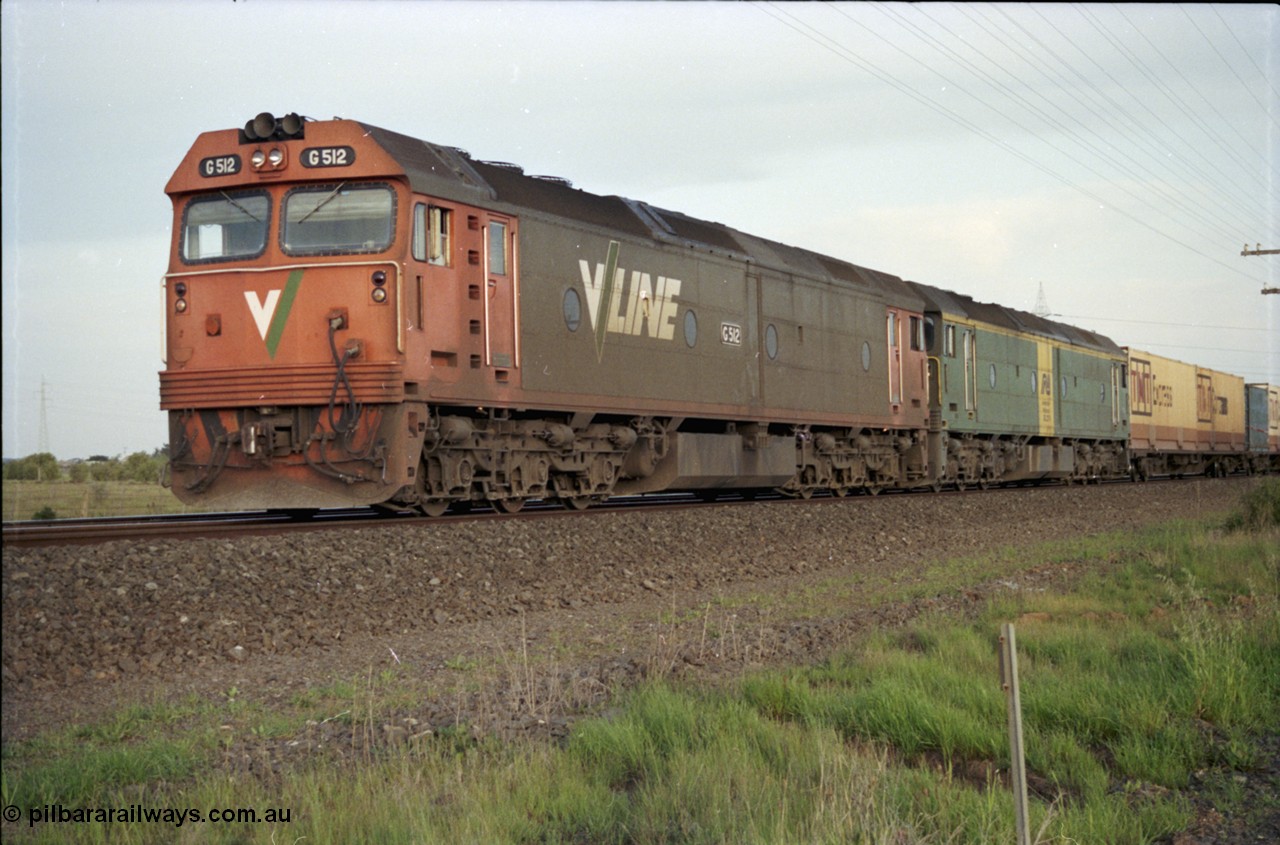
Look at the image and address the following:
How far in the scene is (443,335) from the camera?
12.6 m

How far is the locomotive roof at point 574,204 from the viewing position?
12672mm

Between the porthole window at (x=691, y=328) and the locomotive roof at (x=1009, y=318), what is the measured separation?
9.78m

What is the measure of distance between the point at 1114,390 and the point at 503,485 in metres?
27.8

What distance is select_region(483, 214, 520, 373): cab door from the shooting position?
13320mm

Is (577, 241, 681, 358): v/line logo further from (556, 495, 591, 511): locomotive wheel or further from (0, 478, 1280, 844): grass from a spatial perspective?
(0, 478, 1280, 844): grass

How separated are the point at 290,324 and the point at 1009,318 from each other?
22527 mm

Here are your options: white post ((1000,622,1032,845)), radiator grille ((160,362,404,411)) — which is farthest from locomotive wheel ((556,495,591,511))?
white post ((1000,622,1032,845))

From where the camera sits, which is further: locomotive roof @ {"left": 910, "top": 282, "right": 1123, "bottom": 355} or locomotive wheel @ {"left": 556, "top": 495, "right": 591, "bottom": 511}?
locomotive roof @ {"left": 910, "top": 282, "right": 1123, "bottom": 355}

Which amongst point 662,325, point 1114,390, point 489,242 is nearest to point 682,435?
point 662,325

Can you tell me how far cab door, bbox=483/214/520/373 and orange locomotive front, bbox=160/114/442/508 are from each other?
1.36 metres

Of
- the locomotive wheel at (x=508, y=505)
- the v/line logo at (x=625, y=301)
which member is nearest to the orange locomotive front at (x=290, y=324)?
the locomotive wheel at (x=508, y=505)

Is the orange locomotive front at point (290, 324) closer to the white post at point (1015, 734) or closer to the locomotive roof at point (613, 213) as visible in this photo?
the locomotive roof at point (613, 213)

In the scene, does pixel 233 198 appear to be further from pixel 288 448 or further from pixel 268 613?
→ pixel 268 613

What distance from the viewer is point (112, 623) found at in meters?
7.94
